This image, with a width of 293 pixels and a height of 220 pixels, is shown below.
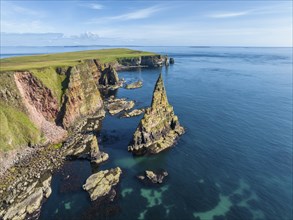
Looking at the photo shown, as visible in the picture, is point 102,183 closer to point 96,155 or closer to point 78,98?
point 96,155

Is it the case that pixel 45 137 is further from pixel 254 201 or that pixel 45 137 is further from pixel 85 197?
pixel 254 201

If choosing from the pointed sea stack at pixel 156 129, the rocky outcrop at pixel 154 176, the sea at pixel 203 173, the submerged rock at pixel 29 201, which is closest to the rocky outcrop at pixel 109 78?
the sea at pixel 203 173

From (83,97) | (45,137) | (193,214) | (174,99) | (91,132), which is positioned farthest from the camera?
(174,99)

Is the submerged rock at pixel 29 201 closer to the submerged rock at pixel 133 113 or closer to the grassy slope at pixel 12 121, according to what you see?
the grassy slope at pixel 12 121

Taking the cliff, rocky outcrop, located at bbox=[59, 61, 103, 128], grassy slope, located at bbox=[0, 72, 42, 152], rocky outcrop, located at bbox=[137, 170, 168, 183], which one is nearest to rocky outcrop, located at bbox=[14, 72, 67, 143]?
the cliff

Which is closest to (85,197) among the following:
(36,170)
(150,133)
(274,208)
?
(36,170)

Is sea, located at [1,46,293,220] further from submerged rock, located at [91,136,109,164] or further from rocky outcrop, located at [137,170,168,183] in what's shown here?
submerged rock, located at [91,136,109,164]
